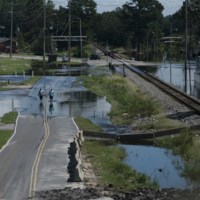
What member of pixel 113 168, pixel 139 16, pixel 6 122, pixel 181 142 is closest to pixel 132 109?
pixel 6 122

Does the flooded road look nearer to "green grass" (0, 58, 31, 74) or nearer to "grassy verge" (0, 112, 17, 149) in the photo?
"grassy verge" (0, 112, 17, 149)

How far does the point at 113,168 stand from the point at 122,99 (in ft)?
93.2

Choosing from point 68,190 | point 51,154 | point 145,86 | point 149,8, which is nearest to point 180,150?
point 51,154

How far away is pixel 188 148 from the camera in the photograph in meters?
32.1

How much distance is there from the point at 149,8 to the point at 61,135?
148291 mm

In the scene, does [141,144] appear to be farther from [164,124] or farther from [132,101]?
[132,101]

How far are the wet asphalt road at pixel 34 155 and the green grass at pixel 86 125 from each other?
0.71 m

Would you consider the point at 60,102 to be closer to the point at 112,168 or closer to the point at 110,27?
the point at 112,168

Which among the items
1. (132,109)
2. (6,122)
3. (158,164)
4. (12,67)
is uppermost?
(12,67)

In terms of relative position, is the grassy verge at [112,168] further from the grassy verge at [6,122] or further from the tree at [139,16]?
the tree at [139,16]

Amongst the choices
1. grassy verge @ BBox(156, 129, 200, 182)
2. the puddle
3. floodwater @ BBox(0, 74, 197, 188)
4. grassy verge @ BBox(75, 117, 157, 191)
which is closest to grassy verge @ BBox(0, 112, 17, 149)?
floodwater @ BBox(0, 74, 197, 188)

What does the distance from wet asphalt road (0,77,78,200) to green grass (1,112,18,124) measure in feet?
1.79

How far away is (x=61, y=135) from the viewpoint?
117 feet

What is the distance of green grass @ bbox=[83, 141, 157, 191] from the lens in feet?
79.9
